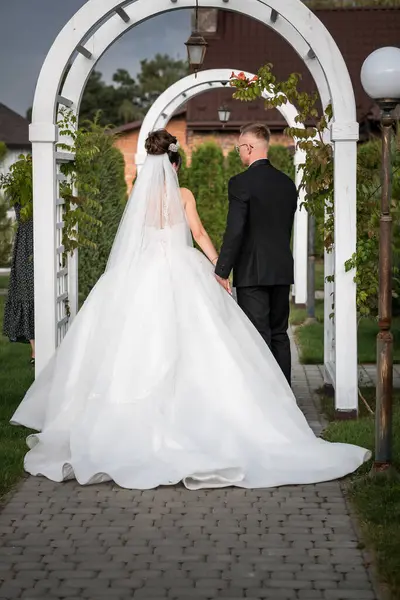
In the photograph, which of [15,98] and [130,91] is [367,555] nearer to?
[15,98]

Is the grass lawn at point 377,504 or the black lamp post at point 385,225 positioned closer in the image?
the grass lawn at point 377,504

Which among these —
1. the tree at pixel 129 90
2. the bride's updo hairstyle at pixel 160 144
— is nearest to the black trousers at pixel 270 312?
the bride's updo hairstyle at pixel 160 144

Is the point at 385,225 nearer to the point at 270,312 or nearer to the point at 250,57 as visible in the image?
the point at 270,312

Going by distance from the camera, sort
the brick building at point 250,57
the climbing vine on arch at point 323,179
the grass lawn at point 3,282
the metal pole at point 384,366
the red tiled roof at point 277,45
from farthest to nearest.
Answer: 1. the red tiled roof at point 277,45
2. the brick building at point 250,57
3. the grass lawn at point 3,282
4. the climbing vine on arch at point 323,179
5. the metal pole at point 384,366

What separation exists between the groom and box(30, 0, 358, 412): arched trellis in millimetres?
454

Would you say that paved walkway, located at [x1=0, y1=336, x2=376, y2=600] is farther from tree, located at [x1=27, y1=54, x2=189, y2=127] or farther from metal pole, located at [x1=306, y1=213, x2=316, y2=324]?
tree, located at [x1=27, y1=54, x2=189, y2=127]

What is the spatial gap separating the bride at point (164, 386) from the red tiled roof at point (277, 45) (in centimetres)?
2211

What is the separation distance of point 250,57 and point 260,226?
24.5 meters

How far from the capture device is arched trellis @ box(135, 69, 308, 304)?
14.4 m

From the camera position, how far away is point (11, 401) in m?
8.63

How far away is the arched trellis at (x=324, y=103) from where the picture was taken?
7.49 meters

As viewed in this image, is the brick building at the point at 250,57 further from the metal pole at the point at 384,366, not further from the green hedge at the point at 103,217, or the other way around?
the metal pole at the point at 384,366

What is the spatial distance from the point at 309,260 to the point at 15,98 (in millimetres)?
41498

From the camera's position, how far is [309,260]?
555 inches
